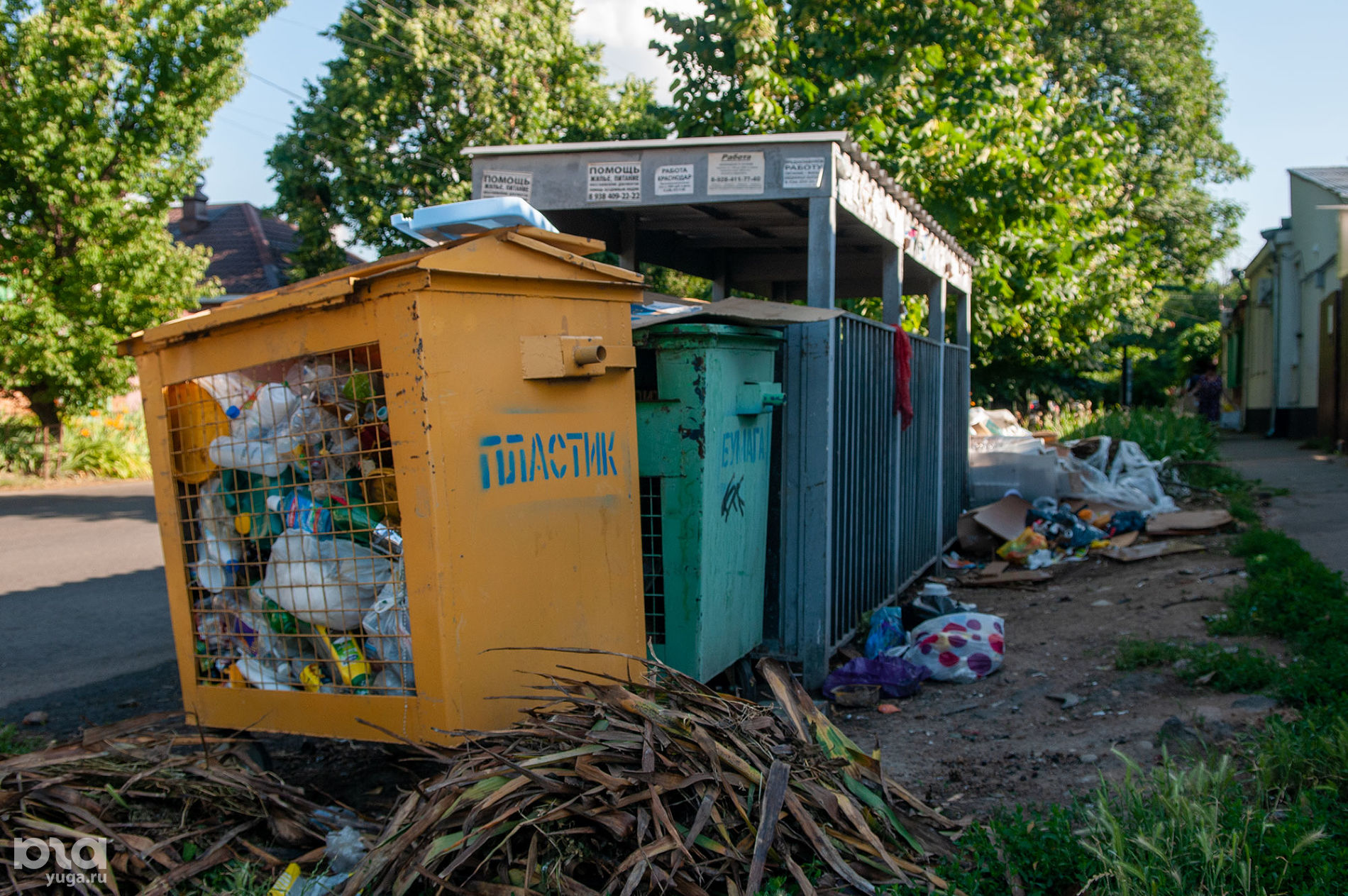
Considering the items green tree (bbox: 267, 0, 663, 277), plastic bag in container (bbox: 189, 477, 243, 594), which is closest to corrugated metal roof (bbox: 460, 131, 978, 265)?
plastic bag in container (bbox: 189, 477, 243, 594)

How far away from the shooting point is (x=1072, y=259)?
12.8 m

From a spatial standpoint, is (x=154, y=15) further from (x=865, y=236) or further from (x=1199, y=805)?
(x=1199, y=805)

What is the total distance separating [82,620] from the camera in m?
5.73

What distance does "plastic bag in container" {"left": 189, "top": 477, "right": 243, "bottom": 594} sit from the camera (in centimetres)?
291

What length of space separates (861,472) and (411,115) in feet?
40.9

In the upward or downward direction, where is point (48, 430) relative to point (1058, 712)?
upward

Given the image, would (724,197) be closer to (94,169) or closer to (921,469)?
(921,469)

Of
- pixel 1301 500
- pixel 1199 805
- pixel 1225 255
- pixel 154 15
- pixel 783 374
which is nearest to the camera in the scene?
pixel 1199 805

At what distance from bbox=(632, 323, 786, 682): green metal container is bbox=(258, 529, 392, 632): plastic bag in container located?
107cm

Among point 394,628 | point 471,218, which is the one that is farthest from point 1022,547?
point 394,628

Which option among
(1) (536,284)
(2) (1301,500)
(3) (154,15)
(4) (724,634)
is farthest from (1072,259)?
(3) (154,15)

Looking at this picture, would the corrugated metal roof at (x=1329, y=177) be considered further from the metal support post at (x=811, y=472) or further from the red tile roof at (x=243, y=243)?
the red tile roof at (x=243, y=243)

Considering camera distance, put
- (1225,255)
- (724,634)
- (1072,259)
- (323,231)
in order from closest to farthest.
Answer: (724,634)
(1072,259)
(323,231)
(1225,255)

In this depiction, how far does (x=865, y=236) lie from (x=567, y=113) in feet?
35.8
